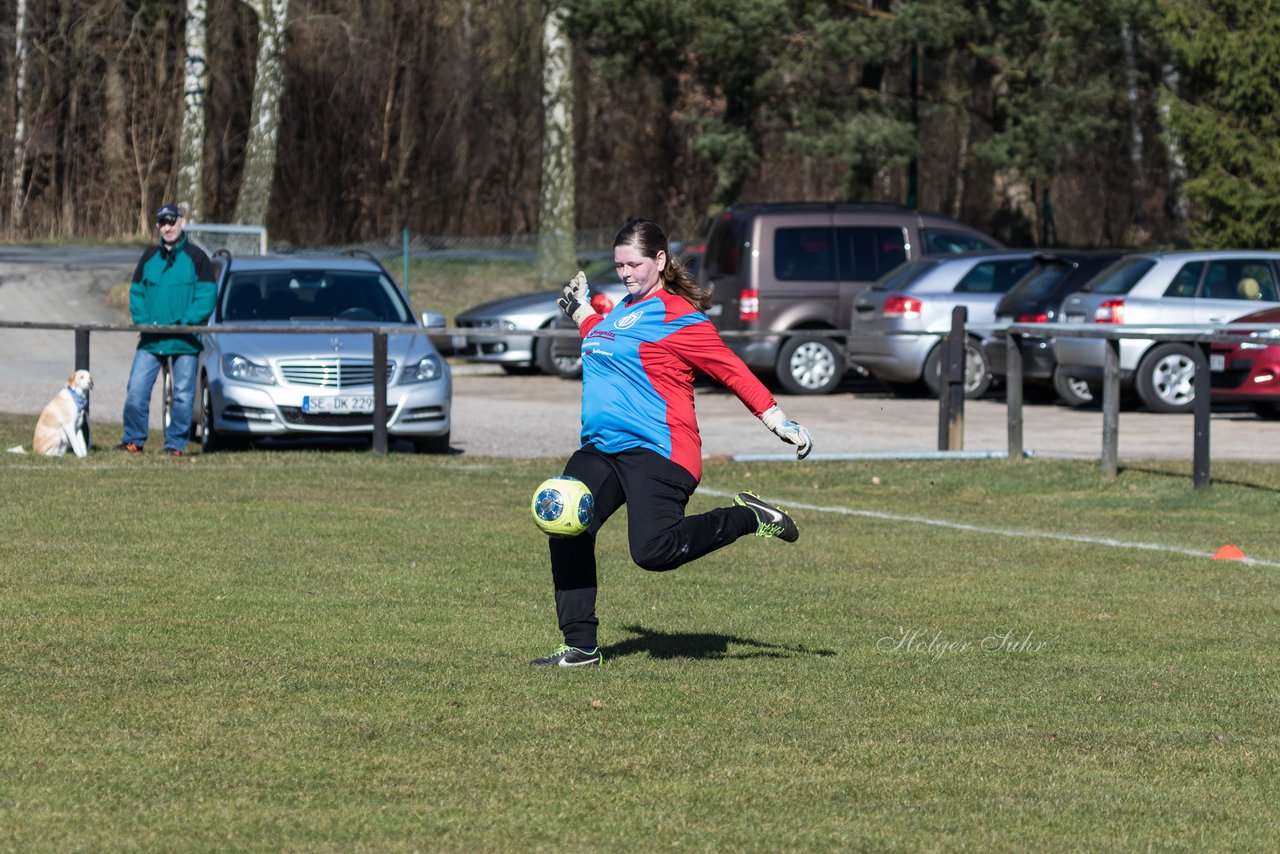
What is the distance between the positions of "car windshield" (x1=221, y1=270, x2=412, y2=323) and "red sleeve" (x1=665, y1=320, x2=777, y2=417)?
10334 mm

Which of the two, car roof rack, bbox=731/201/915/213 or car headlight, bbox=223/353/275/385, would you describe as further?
car roof rack, bbox=731/201/915/213

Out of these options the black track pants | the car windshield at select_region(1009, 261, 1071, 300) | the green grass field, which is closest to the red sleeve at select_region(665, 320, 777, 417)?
the black track pants

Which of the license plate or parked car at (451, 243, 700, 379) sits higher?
parked car at (451, 243, 700, 379)

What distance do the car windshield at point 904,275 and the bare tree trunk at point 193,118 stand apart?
63.1 ft

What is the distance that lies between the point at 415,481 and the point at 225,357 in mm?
2493

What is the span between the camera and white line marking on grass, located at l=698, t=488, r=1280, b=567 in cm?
1137

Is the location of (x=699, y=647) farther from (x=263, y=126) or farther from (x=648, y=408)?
(x=263, y=126)

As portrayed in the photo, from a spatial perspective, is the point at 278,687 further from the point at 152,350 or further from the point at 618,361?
the point at 152,350

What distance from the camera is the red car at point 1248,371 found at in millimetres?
18984

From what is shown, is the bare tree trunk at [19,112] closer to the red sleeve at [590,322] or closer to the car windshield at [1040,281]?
the car windshield at [1040,281]

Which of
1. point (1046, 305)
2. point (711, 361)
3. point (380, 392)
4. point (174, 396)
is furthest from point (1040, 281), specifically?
point (711, 361)

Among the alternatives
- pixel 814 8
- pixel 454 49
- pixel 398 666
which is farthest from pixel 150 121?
pixel 398 666

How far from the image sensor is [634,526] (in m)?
7.09

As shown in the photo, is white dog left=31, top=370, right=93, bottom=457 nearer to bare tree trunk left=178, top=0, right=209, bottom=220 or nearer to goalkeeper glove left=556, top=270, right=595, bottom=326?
goalkeeper glove left=556, top=270, right=595, bottom=326
